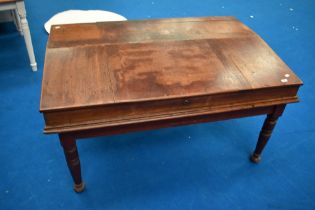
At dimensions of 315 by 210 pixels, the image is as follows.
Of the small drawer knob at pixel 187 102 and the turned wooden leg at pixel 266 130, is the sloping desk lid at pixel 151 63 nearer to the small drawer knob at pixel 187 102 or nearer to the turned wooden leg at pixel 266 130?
the small drawer knob at pixel 187 102

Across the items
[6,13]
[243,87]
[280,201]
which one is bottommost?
[280,201]

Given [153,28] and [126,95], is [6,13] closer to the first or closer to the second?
[153,28]

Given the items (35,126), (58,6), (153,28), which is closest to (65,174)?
(35,126)

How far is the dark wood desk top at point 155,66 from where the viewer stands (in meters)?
1.22

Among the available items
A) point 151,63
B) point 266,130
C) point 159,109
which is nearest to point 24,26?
point 151,63

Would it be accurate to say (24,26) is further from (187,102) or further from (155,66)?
(187,102)

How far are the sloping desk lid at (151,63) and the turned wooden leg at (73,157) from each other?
0.18 meters

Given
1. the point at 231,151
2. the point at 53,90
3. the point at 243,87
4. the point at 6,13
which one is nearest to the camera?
the point at 53,90

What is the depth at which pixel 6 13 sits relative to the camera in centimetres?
269

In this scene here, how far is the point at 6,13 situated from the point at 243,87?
2.36m

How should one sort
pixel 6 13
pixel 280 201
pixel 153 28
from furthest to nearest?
pixel 6 13 → pixel 153 28 → pixel 280 201

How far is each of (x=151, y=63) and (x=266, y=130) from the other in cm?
71

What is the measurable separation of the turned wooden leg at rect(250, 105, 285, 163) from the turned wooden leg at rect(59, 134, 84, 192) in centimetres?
96

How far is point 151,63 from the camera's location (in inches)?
55.1
